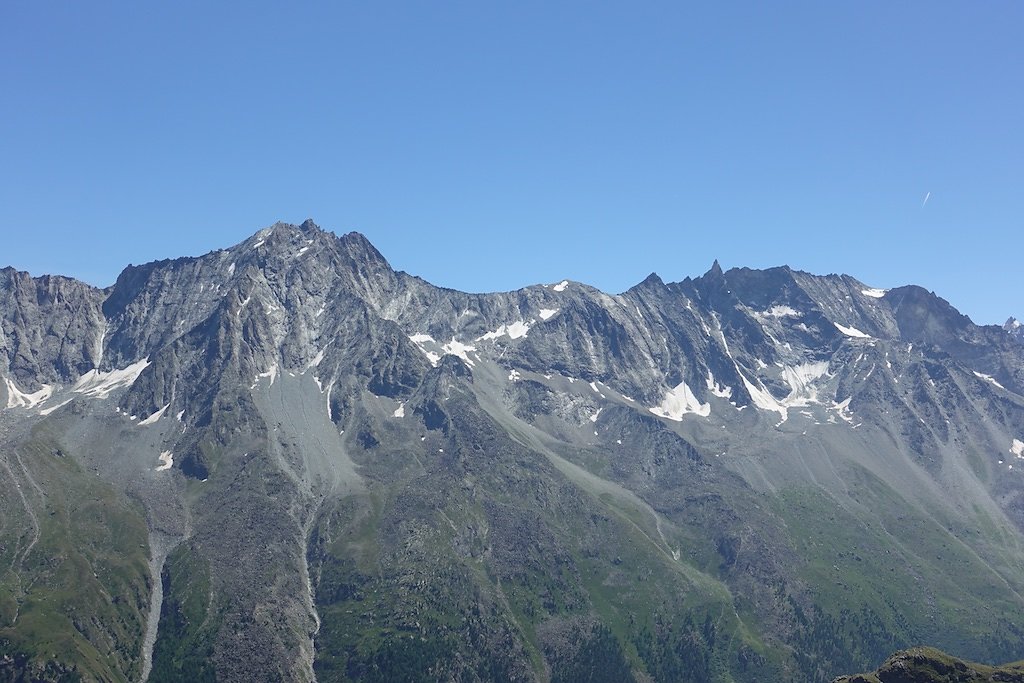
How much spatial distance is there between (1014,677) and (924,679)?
18.9m

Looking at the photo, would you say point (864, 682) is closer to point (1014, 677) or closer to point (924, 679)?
point (924, 679)

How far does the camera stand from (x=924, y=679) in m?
200

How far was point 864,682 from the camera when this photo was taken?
652ft

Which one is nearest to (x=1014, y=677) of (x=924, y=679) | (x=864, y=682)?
(x=924, y=679)

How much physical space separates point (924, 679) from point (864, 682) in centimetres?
1322

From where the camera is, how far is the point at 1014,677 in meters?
199

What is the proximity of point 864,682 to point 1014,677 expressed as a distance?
32.1 m
